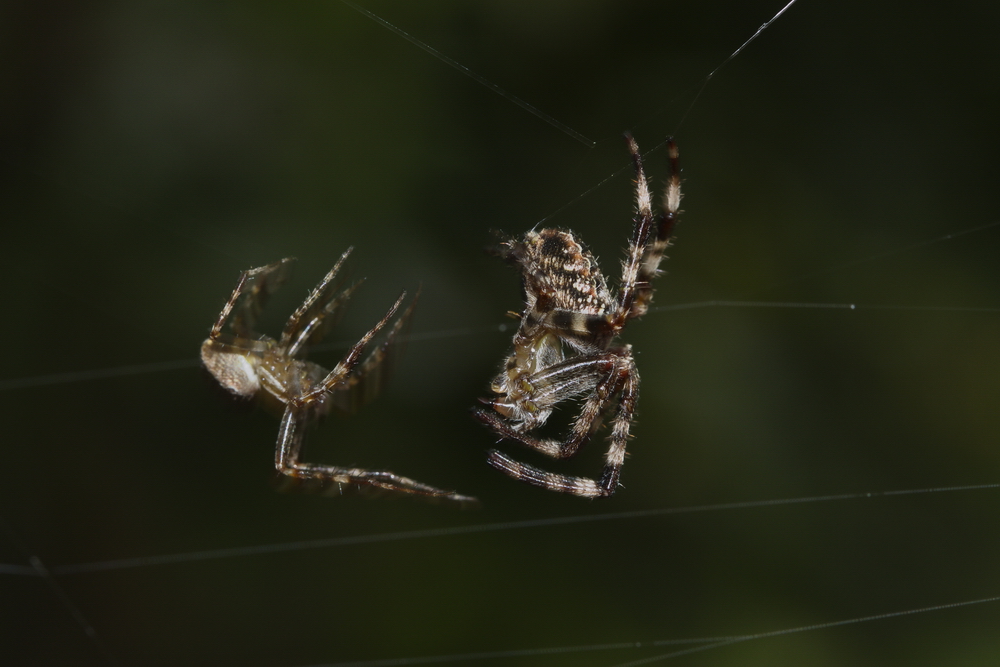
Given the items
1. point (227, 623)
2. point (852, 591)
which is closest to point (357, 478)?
point (227, 623)

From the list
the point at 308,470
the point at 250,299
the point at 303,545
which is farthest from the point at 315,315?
the point at 303,545

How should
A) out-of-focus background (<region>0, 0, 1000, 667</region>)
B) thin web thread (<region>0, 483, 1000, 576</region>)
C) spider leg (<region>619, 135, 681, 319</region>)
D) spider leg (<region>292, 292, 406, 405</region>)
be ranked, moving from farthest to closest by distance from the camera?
thin web thread (<region>0, 483, 1000, 576</region>) < out-of-focus background (<region>0, 0, 1000, 667</region>) < spider leg (<region>292, 292, 406, 405</region>) < spider leg (<region>619, 135, 681, 319</region>)

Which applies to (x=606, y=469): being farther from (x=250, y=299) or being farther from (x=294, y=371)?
(x=250, y=299)

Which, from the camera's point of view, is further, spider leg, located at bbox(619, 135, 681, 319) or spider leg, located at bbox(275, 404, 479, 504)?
spider leg, located at bbox(275, 404, 479, 504)

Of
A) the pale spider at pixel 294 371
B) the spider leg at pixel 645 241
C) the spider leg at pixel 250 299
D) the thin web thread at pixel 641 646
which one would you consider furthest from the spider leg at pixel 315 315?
the thin web thread at pixel 641 646

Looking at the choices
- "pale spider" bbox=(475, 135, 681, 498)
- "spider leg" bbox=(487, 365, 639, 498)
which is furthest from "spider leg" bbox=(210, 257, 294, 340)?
"spider leg" bbox=(487, 365, 639, 498)

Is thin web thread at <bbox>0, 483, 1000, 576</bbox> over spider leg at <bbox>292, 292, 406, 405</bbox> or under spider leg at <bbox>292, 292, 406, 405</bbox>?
under

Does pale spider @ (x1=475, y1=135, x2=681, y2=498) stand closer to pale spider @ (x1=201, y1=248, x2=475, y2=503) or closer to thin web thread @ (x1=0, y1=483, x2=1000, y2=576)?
pale spider @ (x1=201, y1=248, x2=475, y2=503)

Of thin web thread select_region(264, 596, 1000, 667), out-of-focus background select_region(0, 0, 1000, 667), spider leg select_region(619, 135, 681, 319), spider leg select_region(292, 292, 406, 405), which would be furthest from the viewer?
out-of-focus background select_region(0, 0, 1000, 667)

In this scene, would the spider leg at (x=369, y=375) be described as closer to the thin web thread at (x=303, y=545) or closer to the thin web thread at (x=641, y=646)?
the thin web thread at (x=303, y=545)
